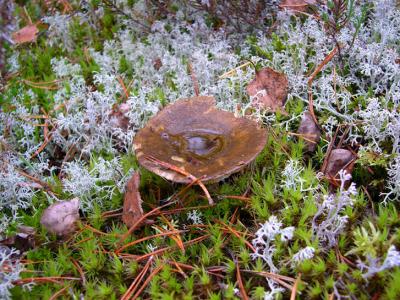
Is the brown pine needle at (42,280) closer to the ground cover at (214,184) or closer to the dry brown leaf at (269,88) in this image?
the ground cover at (214,184)

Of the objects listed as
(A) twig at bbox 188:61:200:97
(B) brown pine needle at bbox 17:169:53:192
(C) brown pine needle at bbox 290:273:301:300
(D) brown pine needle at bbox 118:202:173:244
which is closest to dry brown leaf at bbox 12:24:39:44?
(A) twig at bbox 188:61:200:97

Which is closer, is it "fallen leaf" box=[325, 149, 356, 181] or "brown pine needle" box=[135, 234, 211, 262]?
"brown pine needle" box=[135, 234, 211, 262]

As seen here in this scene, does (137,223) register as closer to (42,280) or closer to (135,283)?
(135,283)

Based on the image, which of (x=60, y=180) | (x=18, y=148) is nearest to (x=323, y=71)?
(x=60, y=180)

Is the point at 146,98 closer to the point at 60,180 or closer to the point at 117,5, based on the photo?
the point at 60,180

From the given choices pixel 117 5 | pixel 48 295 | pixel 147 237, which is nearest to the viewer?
pixel 48 295

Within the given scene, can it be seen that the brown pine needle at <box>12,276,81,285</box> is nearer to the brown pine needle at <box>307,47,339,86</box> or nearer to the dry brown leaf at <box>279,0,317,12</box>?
the brown pine needle at <box>307,47,339,86</box>
